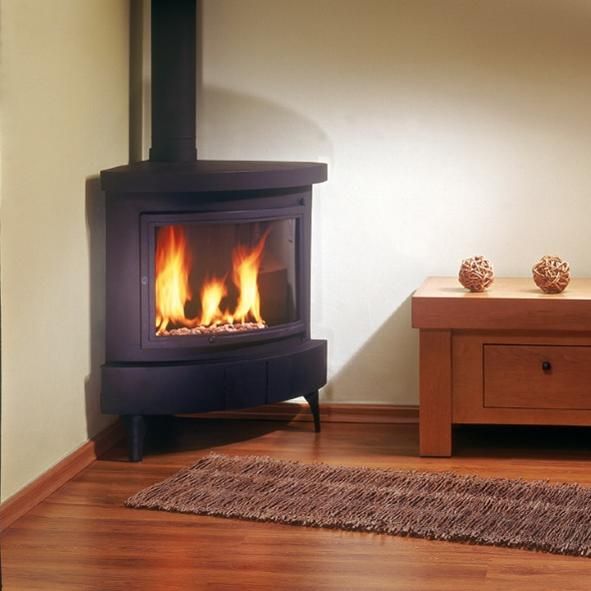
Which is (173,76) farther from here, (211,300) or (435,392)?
(435,392)

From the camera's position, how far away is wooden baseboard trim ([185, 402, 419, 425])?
405 centimetres

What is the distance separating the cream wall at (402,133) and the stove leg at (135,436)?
83 centimetres

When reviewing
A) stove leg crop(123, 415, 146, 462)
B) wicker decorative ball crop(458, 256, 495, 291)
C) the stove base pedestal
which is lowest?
stove leg crop(123, 415, 146, 462)

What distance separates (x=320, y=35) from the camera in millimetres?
3975

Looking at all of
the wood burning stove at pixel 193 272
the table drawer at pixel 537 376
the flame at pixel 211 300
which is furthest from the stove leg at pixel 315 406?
the table drawer at pixel 537 376

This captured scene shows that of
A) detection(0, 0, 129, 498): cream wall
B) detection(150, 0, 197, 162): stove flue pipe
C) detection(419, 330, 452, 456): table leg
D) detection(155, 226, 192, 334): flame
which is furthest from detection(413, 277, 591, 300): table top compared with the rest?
detection(0, 0, 129, 498): cream wall

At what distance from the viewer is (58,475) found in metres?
3.21

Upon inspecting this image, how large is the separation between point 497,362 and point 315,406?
0.67 m

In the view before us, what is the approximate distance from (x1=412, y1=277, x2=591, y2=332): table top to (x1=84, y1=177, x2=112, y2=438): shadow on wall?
37.7 inches

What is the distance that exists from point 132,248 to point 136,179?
0.70 feet

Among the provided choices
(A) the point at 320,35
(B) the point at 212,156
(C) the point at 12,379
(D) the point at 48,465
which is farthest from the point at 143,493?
(A) the point at 320,35

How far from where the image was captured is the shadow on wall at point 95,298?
11.5 feet

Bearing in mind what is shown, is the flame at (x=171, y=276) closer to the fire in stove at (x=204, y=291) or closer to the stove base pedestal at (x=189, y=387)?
the fire in stove at (x=204, y=291)

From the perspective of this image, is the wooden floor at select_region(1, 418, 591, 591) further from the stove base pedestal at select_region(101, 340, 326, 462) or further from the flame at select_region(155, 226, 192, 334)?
the flame at select_region(155, 226, 192, 334)
